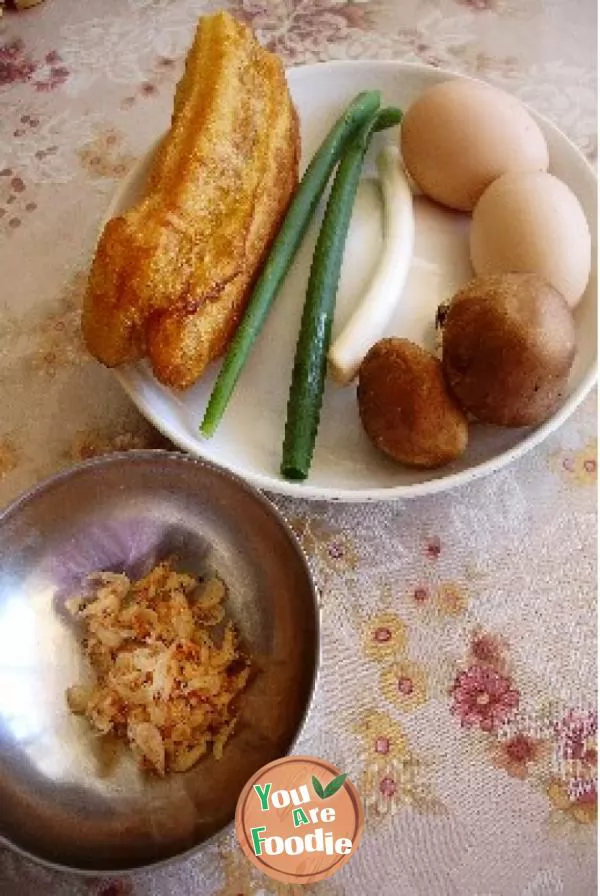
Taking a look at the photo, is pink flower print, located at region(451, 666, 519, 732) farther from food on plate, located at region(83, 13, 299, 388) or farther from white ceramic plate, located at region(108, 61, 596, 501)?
food on plate, located at region(83, 13, 299, 388)

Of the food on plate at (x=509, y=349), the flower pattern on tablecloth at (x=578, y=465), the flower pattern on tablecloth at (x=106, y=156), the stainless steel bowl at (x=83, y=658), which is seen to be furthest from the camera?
the flower pattern on tablecloth at (x=106, y=156)

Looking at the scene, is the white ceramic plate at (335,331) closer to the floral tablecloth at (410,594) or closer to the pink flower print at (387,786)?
the floral tablecloth at (410,594)

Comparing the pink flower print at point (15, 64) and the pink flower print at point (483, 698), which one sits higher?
the pink flower print at point (15, 64)

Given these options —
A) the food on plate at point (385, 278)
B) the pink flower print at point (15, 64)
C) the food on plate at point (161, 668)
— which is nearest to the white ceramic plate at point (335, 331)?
the food on plate at point (385, 278)

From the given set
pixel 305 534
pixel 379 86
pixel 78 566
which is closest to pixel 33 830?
pixel 78 566

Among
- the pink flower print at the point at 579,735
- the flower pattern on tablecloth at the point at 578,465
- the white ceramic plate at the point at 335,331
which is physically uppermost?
the white ceramic plate at the point at 335,331

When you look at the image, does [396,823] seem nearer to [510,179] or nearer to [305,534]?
A: [305,534]

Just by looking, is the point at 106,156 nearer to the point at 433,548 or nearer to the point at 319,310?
the point at 319,310
